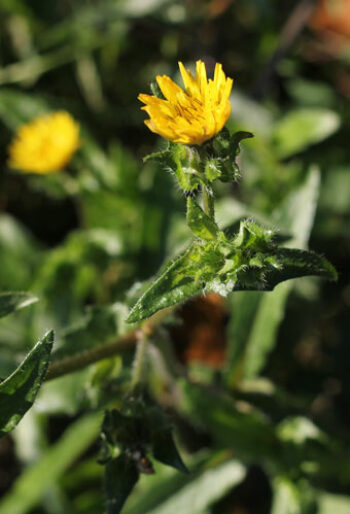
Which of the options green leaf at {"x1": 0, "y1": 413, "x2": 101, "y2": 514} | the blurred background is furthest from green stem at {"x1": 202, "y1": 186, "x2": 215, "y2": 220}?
green leaf at {"x1": 0, "y1": 413, "x2": 101, "y2": 514}

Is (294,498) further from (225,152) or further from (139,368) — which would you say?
(225,152)

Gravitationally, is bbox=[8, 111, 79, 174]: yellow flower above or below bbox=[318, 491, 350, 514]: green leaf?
above

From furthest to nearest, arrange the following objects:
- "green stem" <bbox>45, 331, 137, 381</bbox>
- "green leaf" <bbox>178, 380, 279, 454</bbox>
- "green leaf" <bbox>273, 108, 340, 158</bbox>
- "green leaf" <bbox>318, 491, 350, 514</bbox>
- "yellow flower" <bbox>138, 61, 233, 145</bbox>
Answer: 1. "green leaf" <bbox>273, 108, 340, 158</bbox>
2. "green leaf" <bbox>318, 491, 350, 514</bbox>
3. "green leaf" <bbox>178, 380, 279, 454</bbox>
4. "green stem" <bbox>45, 331, 137, 381</bbox>
5. "yellow flower" <bbox>138, 61, 233, 145</bbox>

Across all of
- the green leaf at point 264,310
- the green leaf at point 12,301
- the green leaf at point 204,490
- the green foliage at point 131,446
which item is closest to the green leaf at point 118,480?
the green foliage at point 131,446

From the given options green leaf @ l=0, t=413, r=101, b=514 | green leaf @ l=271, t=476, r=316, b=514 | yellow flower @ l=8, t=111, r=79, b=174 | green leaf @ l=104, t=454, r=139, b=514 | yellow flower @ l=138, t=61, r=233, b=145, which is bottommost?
green leaf @ l=271, t=476, r=316, b=514

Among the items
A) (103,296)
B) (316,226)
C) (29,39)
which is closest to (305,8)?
(316,226)

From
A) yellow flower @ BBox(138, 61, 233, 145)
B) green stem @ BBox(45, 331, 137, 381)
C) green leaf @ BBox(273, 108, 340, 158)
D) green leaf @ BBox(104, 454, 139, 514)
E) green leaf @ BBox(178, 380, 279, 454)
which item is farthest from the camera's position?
green leaf @ BBox(273, 108, 340, 158)

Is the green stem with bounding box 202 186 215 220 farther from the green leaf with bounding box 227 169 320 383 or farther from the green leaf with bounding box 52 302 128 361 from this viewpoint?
the green leaf with bounding box 227 169 320 383

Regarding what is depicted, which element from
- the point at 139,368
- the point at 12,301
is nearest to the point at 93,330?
the point at 139,368
